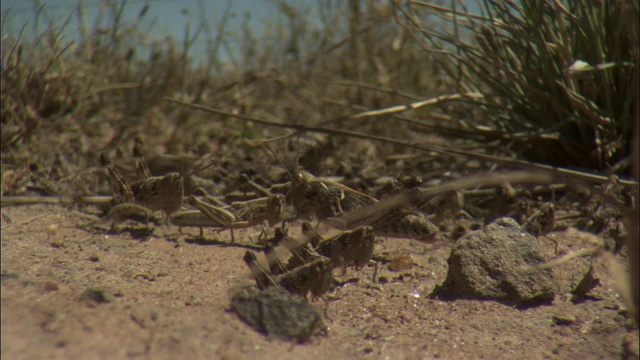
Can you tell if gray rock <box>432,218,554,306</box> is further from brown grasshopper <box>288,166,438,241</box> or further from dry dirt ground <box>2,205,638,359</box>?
brown grasshopper <box>288,166,438,241</box>

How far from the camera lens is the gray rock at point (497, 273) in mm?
1728

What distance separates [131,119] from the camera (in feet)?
11.5

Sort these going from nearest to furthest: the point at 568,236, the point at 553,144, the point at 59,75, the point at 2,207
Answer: the point at 2,207, the point at 568,236, the point at 553,144, the point at 59,75

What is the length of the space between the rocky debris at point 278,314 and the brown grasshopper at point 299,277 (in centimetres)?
8

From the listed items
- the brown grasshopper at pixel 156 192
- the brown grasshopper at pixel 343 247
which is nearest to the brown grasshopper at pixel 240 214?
the brown grasshopper at pixel 156 192

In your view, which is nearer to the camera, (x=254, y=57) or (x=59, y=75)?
(x=59, y=75)

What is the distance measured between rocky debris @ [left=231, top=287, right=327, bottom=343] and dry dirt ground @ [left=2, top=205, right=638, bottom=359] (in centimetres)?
2

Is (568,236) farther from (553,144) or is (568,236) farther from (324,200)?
(324,200)

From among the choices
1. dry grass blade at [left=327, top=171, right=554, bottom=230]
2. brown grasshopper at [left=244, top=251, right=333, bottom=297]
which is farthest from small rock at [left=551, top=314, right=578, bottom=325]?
brown grasshopper at [left=244, top=251, right=333, bottom=297]

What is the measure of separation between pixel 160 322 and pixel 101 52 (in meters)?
2.89

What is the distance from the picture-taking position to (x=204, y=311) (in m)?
1.32

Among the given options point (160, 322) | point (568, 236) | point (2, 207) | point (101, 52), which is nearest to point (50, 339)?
point (160, 322)

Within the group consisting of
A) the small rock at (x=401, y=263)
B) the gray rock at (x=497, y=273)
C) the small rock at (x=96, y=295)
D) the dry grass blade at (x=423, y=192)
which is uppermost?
the dry grass blade at (x=423, y=192)

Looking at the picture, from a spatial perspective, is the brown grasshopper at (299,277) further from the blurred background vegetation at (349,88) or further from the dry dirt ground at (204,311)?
the blurred background vegetation at (349,88)
